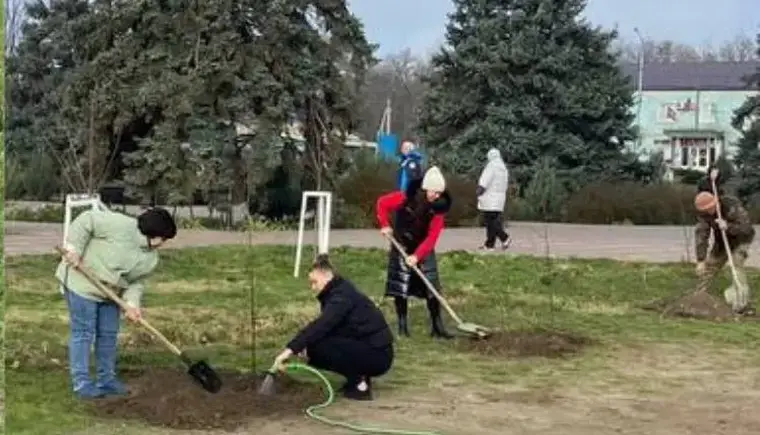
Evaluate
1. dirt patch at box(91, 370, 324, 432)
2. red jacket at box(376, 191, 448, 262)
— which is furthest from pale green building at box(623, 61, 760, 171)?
dirt patch at box(91, 370, 324, 432)

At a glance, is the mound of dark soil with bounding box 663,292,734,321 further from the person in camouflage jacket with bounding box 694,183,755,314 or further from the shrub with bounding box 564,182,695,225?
the shrub with bounding box 564,182,695,225

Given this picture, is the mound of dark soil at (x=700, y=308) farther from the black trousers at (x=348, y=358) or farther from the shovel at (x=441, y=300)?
the black trousers at (x=348, y=358)

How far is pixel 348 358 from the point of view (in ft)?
24.9

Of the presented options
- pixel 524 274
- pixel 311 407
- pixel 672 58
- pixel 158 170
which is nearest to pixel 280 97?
pixel 158 170

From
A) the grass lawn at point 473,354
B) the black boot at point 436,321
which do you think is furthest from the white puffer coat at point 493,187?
the black boot at point 436,321

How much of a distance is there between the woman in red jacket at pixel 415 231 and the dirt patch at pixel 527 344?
48cm

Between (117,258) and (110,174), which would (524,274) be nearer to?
(117,258)

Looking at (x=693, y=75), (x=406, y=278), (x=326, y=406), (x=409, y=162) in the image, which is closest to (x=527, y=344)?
(x=406, y=278)

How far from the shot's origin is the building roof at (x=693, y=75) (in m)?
84.8

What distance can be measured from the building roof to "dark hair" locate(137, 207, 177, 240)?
259ft

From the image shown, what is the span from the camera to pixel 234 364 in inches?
344

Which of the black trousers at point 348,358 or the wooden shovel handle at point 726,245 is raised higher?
the wooden shovel handle at point 726,245

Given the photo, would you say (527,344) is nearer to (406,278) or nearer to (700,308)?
(406,278)

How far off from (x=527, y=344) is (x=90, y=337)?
379cm
